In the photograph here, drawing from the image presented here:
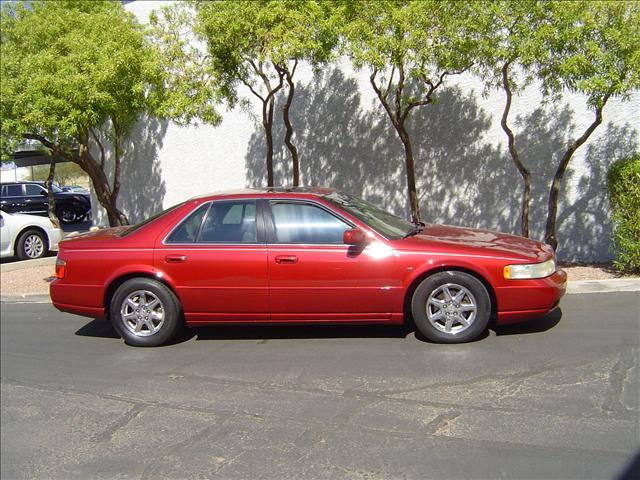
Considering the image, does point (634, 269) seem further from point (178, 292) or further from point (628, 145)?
point (178, 292)

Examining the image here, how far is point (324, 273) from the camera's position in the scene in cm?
583

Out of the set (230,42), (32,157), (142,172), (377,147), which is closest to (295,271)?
(230,42)

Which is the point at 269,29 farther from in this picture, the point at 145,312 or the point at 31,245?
the point at 31,245

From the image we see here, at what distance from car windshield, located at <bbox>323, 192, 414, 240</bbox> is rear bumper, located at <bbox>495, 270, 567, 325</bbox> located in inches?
44.6

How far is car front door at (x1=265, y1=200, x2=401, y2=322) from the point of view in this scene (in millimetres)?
5785

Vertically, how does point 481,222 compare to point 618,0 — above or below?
below

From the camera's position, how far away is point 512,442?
12.8ft

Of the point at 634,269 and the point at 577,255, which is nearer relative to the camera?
the point at 634,269

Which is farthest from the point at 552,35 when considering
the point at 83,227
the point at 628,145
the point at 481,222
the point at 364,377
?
the point at 83,227

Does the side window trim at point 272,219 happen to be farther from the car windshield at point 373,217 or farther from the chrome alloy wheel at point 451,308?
the chrome alloy wheel at point 451,308

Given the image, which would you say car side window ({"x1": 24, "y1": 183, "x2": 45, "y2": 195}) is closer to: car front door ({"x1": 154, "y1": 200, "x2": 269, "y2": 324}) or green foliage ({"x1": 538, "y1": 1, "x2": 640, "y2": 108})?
car front door ({"x1": 154, "y1": 200, "x2": 269, "y2": 324})

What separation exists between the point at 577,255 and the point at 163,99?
276 inches

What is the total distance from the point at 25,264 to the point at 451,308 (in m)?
9.30

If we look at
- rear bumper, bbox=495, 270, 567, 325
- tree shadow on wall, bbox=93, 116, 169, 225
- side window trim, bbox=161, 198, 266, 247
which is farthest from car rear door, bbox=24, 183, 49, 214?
rear bumper, bbox=495, 270, 567, 325
